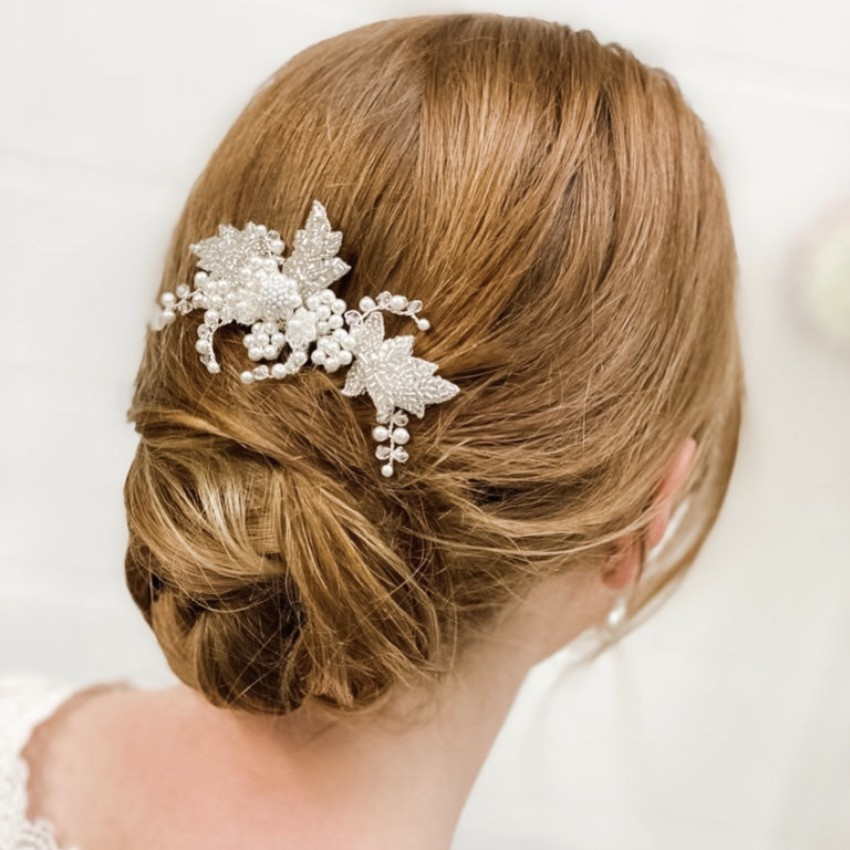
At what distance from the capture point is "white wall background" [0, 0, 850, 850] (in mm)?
913

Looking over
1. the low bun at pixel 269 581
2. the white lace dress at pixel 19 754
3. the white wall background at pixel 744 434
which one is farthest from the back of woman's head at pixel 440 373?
the white wall background at pixel 744 434

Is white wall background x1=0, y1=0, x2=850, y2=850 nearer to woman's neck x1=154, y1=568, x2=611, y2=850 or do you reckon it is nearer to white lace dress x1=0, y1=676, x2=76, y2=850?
white lace dress x1=0, y1=676, x2=76, y2=850

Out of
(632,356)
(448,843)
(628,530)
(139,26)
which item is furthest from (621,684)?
(139,26)

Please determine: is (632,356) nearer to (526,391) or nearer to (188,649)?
(526,391)

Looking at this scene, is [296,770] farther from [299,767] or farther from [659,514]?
[659,514]

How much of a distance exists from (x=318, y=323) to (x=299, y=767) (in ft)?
1.19

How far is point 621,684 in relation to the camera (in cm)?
114

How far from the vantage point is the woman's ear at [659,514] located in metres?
0.65

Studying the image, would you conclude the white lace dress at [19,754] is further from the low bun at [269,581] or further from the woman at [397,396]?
the low bun at [269,581]

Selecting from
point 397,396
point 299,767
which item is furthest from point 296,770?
point 397,396

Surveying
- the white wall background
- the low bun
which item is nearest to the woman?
the low bun

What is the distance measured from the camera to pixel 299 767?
67 cm

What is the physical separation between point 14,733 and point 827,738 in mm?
994

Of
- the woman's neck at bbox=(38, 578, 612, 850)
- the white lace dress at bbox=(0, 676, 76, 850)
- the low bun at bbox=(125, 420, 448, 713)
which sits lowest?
the white lace dress at bbox=(0, 676, 76, 850)
